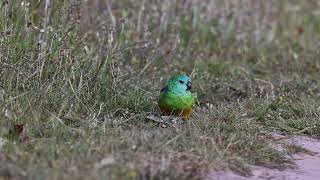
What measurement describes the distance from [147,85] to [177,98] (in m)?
0.83

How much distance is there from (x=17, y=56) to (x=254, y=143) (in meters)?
1.60

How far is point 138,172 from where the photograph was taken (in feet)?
9.24

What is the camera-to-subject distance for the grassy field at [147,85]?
3.02m

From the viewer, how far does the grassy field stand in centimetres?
302

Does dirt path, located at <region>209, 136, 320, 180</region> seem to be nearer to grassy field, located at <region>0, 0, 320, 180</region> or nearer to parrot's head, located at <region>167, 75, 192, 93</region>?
grassy field, located at <region>0, 0, 320, 180</region>

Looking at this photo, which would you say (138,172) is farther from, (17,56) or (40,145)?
(17,56)

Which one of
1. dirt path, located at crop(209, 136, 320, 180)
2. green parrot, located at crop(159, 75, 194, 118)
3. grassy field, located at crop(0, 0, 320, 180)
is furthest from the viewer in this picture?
green parrot, located at crop(159, 75, 194, 118)

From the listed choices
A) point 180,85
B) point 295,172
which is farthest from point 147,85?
point 295,172

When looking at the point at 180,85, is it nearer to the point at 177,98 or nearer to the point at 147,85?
the point at 177,98

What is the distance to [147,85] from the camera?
4.77 m

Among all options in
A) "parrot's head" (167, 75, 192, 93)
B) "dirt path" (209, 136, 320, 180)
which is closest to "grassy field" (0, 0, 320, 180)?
"dirt path" (209, 136, 320, 180)

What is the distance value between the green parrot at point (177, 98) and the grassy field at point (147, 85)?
0.10m

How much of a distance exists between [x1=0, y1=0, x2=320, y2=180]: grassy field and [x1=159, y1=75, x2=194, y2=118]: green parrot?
0.34ft

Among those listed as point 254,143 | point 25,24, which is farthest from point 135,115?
point 25,24
